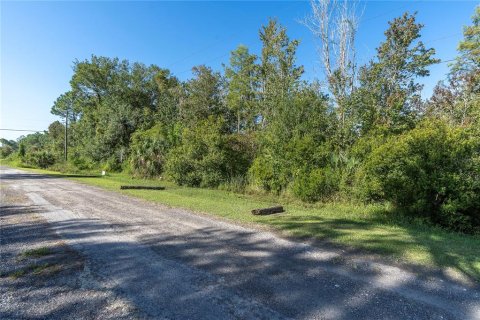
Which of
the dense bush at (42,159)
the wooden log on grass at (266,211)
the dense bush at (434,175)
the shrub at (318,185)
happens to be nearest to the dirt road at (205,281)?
the wooden log on grass at (266,211)

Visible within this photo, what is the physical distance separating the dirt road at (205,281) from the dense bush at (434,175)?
4605 mm

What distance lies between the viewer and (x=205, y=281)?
3.37 metres

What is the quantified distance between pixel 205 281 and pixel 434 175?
711 centimetres

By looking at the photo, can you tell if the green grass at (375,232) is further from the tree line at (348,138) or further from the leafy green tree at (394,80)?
the leafy green tree at (394,80)

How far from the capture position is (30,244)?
4.76 m

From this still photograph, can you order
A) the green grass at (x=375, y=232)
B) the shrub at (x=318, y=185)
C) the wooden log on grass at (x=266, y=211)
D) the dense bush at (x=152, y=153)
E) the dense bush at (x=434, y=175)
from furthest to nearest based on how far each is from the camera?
the dense bush at (x=152, y=153) → the shrub at (x=318, y=185) → the wooden log on grass at (x=266, y=211) → the dense bush at (x=434, y=175) → the green grass at (x=375, y=232)

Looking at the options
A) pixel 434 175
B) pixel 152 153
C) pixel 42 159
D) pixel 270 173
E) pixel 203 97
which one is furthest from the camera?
pixel 42 159

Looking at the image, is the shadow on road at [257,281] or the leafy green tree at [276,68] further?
the leafy green tree at [276,68]

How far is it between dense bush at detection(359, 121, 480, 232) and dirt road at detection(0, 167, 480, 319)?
4605mm

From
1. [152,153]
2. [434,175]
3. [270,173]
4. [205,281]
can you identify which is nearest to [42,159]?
[152,153]

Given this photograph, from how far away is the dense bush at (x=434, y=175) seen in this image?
23.3 feet

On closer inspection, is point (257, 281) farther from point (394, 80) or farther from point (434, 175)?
point (394, 80)

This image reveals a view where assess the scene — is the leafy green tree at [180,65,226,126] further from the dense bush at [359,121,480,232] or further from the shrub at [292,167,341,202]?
the dense bush at [359,121,480,232]

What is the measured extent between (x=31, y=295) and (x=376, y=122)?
1161 cm
